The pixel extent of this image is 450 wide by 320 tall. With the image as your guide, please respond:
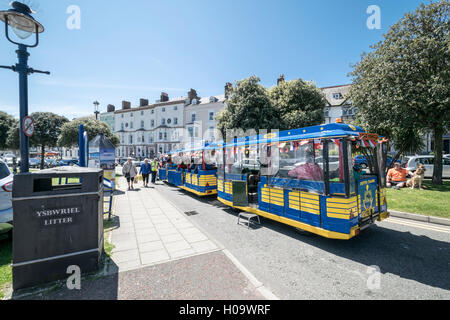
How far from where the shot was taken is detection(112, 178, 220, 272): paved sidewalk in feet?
12.9

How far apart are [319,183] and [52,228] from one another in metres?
5.03

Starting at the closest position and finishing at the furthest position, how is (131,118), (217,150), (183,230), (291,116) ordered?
1. (183,230)
2. (217,150)
3. (291,116)
4. (131,118)

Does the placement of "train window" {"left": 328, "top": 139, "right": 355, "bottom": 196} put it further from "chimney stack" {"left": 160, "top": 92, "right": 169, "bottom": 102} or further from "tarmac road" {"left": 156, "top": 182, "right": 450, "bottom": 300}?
"chimney stack" {"left": 160, "top": 92, "right": 169, "bottom": 102}

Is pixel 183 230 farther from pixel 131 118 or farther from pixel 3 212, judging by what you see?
pixel 131 118

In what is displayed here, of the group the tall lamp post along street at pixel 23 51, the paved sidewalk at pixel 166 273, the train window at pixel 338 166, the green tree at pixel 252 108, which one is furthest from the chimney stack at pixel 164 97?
the train window at pixel 338 166

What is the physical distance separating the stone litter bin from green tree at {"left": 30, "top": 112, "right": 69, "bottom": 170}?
2421 cm

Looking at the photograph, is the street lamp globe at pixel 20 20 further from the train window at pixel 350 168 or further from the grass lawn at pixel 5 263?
the train window at pixel 350 168

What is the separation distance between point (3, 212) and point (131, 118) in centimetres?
Result: 4918

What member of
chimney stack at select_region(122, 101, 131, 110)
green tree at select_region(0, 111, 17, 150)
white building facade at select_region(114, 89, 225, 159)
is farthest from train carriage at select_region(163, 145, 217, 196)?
chimney stack at select_region(122, 101, 131, 110)

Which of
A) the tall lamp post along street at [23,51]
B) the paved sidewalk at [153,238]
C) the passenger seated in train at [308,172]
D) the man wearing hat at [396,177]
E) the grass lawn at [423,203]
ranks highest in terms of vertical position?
the tall lamp post along street at [23,51]

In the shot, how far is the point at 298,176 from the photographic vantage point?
503 cm

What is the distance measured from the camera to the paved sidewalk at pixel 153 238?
393 cm

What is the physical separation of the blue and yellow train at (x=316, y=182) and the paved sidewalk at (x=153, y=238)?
2.11 m
